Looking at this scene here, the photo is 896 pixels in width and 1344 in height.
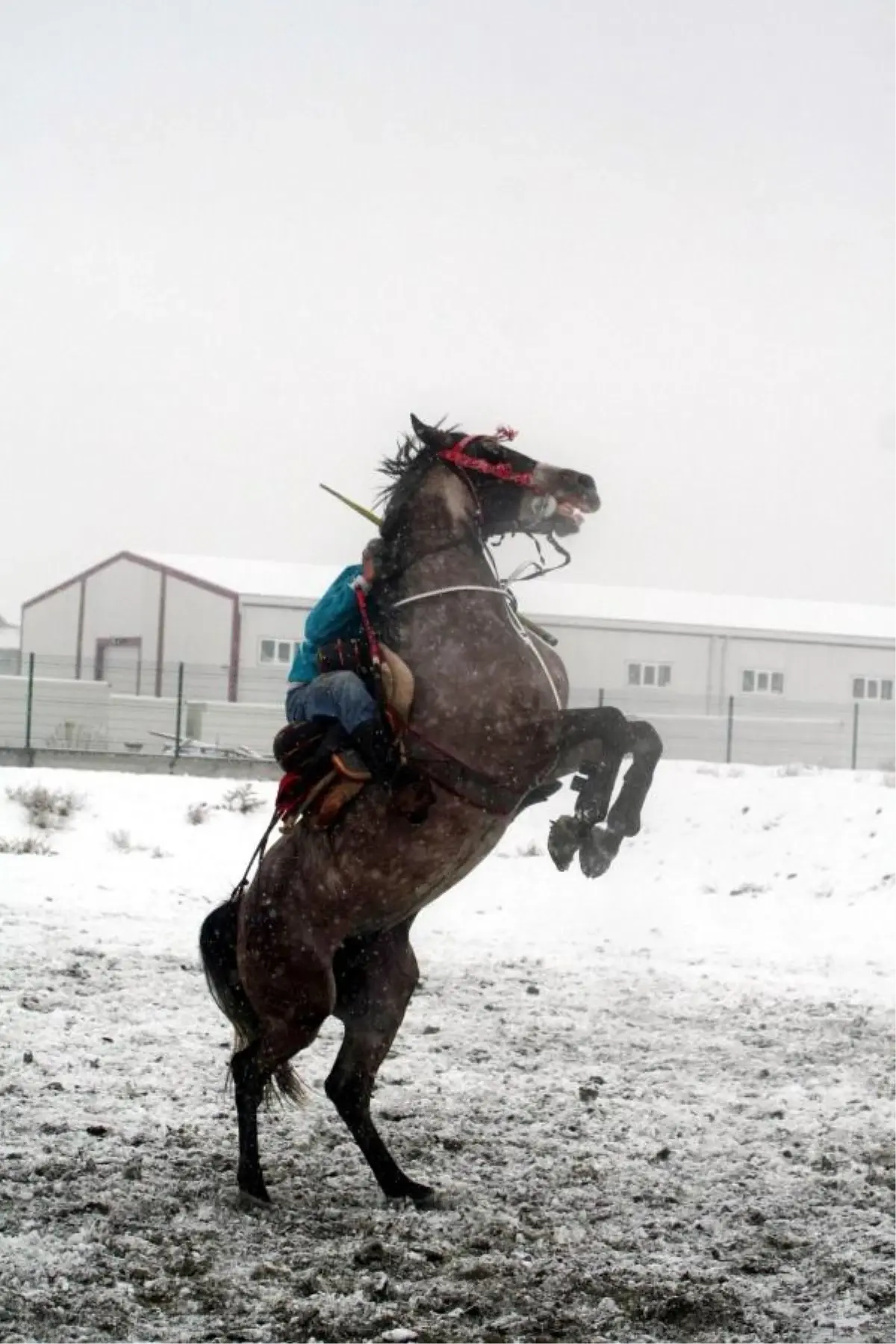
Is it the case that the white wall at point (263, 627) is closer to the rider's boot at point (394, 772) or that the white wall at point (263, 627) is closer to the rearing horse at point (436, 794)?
the rearing horse at point (436, 794)

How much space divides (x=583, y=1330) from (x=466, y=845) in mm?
1457

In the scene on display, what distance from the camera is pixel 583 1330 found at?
3678mm

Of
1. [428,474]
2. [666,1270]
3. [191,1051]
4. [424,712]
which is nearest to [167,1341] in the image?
[666,1270]

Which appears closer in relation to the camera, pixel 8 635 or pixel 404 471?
pixel 404 471

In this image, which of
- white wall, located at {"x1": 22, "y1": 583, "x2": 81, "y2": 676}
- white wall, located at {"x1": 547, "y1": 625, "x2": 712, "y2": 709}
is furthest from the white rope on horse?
white wall, located at {"x1": 22, "y1": 583, "x2": 81, "y2": 676}

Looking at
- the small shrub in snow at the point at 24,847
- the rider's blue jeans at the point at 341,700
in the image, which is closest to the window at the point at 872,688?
the small shrub in snow at the point at 24,847

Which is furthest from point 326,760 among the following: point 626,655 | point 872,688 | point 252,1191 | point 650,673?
point 872,688

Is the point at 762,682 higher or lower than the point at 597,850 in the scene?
higher

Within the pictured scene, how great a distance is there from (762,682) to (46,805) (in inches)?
851

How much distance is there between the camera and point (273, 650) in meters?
31.1

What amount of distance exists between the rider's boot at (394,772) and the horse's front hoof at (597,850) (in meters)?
0.61

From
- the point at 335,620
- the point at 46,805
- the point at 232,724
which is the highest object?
the point at 335,620

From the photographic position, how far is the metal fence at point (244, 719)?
26.4 meters

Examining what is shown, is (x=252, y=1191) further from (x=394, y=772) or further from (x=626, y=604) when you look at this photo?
(x=626, y=604)
